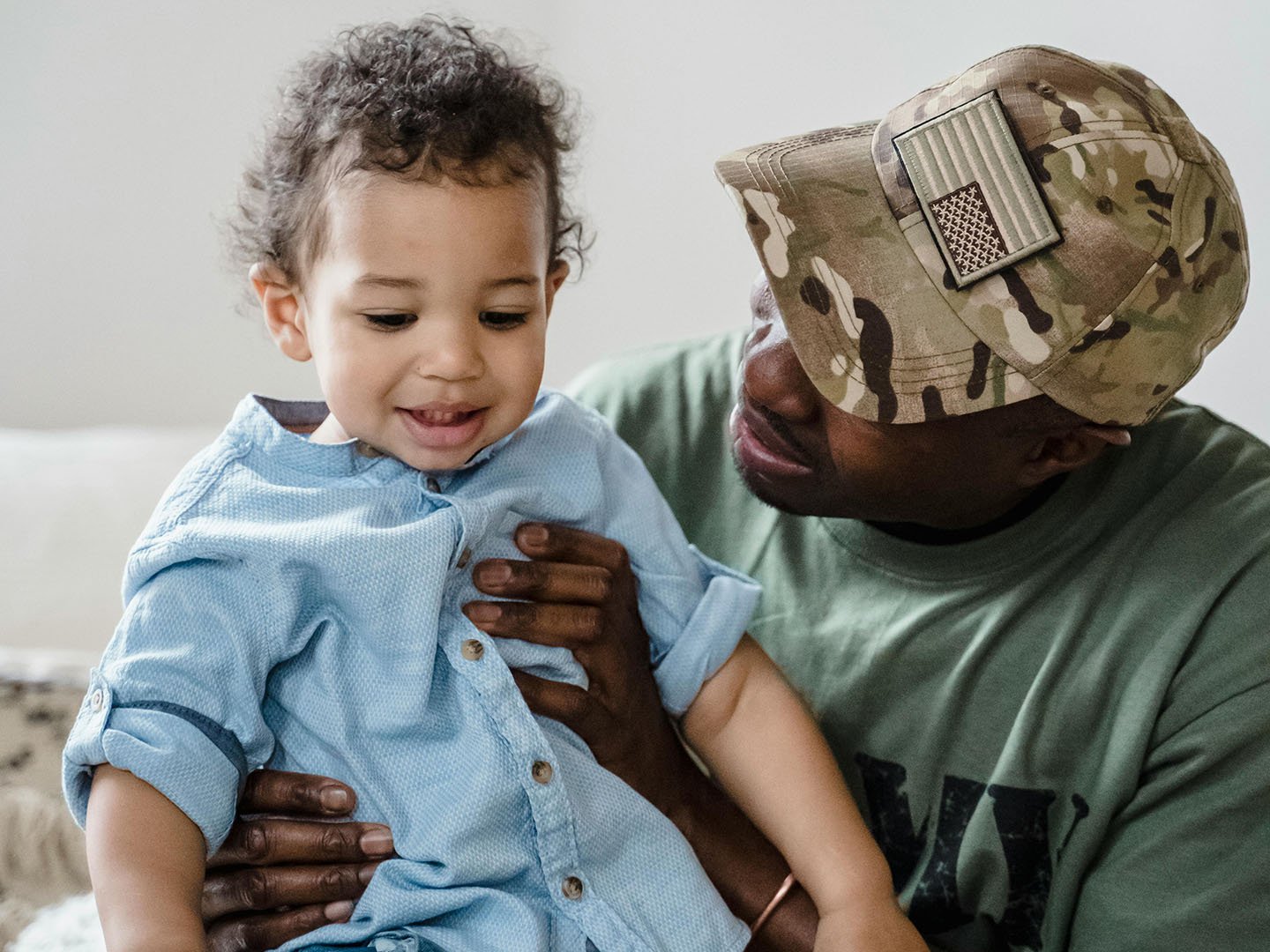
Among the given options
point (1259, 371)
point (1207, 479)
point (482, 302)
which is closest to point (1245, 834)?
point (1207, 479)

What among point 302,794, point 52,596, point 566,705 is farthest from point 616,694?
point 52,596

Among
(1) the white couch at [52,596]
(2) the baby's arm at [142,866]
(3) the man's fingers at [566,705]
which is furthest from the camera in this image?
(1) the white couch at [52,596]

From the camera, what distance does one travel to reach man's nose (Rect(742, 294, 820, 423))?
Answer: 114 centimetres

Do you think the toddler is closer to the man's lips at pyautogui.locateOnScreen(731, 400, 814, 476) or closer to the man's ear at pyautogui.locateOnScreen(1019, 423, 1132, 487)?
the man's lips at pyautogui.locateOnScreen(731, 400, 814, 476)

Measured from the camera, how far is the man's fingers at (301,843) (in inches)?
38.2

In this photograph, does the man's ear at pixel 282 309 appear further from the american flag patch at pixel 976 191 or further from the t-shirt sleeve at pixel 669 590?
the american flag patch at pixel 976 191

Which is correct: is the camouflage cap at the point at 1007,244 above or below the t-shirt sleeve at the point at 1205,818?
above

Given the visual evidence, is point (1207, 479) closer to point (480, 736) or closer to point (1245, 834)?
point (1245, 834)

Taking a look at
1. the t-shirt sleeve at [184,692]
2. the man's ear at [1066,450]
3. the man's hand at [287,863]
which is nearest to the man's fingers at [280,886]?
the man's hand at [287,863]

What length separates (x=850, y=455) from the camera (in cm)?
113

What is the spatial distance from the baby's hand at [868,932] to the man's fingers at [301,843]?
38 centimetres

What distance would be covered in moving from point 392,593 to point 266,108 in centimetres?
139

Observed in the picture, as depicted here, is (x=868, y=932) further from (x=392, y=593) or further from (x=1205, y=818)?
(x=392, y=593)

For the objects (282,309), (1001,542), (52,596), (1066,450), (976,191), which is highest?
(976,191)
